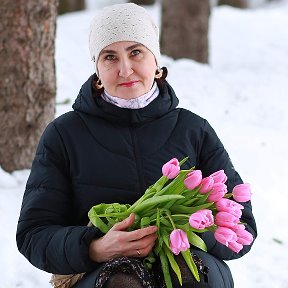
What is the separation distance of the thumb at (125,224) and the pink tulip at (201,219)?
0.71 ft

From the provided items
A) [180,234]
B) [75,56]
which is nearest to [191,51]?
[75,56]

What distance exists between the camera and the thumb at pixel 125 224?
2234 millimetres

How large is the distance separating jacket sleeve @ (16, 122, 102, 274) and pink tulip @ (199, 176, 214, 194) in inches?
14.7

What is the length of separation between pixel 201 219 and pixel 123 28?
0.76 meters

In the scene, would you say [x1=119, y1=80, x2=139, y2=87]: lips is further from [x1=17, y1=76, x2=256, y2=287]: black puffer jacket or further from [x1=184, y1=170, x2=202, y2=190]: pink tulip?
[x1=184, y1=170, x2=202, y2=190]: pink tulip

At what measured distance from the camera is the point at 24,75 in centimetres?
439

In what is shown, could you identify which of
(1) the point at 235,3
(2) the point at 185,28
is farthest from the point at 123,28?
(1) the point at 235,3

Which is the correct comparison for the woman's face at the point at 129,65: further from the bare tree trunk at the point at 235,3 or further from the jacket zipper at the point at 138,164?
the bare tree trunk at the point at 235,3

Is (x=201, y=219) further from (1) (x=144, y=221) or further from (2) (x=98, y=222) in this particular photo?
(2) (x=98, y=222)

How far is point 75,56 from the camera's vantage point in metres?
7.34

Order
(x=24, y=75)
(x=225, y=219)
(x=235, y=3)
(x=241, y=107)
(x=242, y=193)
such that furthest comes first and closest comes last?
(x=235, y=3) < (x=241, y=107) < (x=24, y=75) < (x=242, y=193) < (x=225, y=219)

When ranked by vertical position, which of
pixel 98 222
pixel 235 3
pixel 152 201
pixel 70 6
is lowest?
pixel 235 3

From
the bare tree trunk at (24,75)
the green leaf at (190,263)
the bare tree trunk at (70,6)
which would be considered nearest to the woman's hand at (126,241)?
the green leaf at (190,263)

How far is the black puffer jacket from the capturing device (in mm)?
2457
